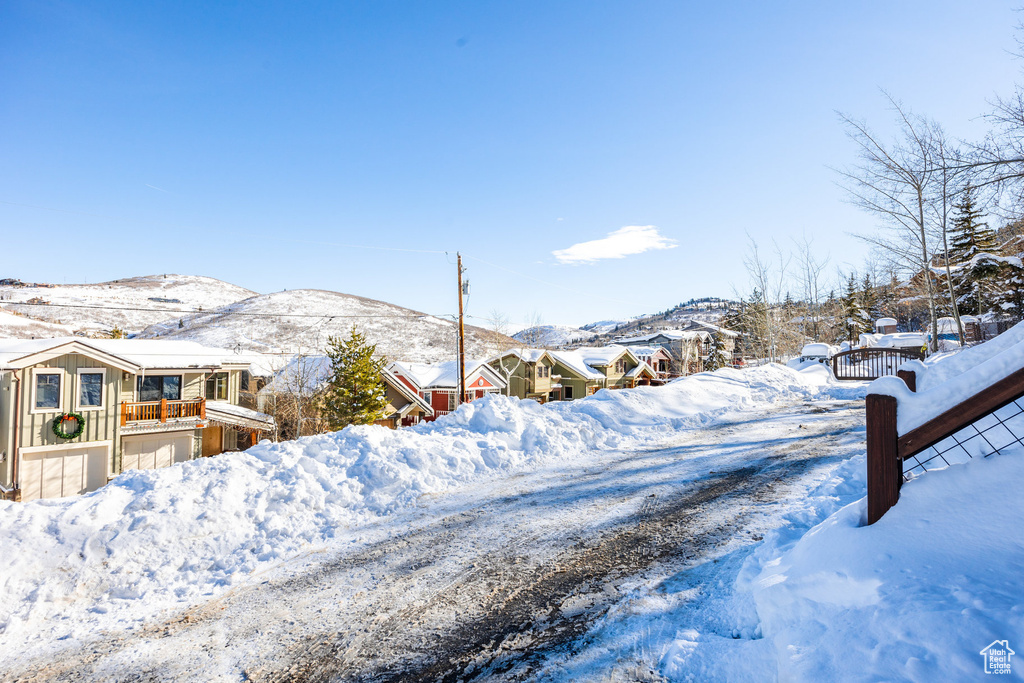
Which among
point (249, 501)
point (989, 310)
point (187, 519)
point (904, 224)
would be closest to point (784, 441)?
point (249, 501)

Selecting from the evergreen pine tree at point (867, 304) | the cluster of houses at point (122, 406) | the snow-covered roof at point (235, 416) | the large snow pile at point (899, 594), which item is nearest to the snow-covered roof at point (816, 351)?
the evergreen pine tree at point (867, 304)

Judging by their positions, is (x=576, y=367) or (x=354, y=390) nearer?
→ (x=354, y=390)

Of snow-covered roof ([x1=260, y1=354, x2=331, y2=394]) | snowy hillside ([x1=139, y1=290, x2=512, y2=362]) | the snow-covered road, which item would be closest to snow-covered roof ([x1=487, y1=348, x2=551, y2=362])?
snow-covered roof ([x1=260, y1=354, x2=331, y2=394])

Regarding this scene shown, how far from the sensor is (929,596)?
8.45 feet

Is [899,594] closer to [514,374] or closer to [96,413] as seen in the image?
[96,413]

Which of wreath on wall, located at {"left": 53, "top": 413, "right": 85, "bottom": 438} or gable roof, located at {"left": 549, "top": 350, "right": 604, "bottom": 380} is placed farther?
gable roof, located at {"left": 549, "top": 350, "right": 604, "bottom": 380}

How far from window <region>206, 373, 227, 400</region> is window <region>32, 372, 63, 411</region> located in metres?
7.11

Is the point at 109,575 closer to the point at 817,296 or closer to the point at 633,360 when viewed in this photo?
the point at 817,296

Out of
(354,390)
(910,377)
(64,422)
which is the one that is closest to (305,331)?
(354,390)

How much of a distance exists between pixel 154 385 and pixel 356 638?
Result: 26347mm

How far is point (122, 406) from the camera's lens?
2145 centimetres

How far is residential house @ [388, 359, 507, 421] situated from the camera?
34.6 m

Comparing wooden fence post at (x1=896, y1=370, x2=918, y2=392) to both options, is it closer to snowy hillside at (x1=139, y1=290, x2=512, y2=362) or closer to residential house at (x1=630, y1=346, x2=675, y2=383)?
residential house at (x1=630, y1=346, x2=675, y2=383)

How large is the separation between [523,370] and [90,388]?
30.4m
